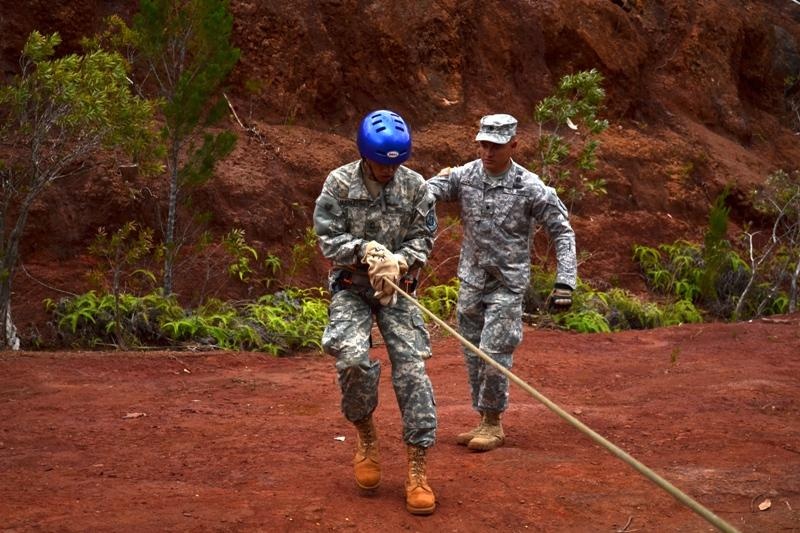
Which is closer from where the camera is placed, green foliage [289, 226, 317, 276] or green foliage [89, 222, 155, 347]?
green foliage [89, 222, 155, 347]

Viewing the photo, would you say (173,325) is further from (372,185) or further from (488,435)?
(372,185)

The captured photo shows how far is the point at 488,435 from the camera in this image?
6688mm

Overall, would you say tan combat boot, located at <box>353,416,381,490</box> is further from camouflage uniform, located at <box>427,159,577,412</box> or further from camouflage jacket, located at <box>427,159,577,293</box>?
camouflage jacket, located at <box>427,159,577,293</box>

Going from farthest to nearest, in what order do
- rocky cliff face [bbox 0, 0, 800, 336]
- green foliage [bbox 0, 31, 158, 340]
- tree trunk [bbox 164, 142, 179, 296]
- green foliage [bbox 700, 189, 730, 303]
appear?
1. green foliage [bbox 700, 189, 730, 303]
2. rocky cliff face [bbox 0, 0, 800, 336]
3. tree trunk [bbox 164, 142, 179, 296]
4. green foliage [bbox 0, 31, 158, 340]

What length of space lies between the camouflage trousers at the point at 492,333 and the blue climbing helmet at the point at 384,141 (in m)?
1.57

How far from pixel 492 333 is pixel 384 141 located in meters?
1.74

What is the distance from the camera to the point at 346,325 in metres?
5.42

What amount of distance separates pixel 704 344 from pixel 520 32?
680 centimetres

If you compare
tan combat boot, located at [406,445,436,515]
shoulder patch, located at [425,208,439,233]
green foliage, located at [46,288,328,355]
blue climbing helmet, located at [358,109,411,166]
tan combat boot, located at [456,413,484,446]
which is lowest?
green foliage, located at [46,288,328,355]

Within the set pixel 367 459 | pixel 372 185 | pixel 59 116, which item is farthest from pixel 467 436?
pixel 59 116

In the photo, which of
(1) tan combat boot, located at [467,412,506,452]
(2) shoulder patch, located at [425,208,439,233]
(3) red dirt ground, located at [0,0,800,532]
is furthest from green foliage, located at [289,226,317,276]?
(2) shoulder patch, located at [425,208,439,233]

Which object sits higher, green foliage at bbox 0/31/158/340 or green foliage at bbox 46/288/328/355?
green foliage at bbox 0/31/158/340

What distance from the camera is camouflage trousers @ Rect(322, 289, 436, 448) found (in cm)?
536

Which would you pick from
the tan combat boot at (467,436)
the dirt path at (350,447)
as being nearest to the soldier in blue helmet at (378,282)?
the dirt path at (350,447)
